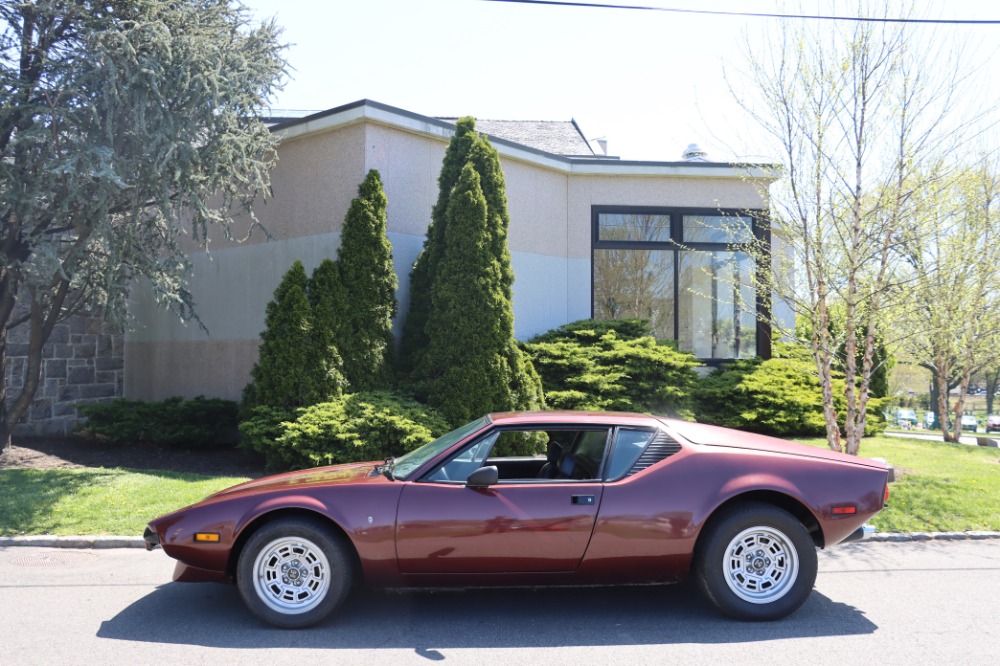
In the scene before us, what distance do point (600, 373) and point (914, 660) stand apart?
23.8ft

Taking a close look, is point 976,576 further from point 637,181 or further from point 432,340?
point 637,181

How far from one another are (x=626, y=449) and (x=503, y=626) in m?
1.36

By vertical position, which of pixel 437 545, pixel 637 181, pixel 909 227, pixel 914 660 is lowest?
pixel 914 660

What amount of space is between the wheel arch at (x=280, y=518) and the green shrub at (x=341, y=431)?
12.1 feet

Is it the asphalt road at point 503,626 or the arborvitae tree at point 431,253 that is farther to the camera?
the arborvitae tree at point 431,253

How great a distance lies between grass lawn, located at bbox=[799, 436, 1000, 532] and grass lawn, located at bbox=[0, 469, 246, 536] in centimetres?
707

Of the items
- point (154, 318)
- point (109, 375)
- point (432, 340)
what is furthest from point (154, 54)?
point (109, 375)

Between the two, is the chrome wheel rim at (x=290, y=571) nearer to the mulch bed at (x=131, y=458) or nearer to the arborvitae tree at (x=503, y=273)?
the mulch bed at (x=131, y=458)

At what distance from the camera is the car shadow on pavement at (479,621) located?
452cm

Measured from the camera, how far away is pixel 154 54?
8992mm

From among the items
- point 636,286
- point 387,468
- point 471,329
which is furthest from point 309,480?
point 636,286

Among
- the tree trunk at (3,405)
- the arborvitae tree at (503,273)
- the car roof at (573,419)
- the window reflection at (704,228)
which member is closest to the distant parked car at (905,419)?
the window reflection at (704,228)

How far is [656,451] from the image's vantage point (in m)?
5.08

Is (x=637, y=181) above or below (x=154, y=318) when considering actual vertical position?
above
